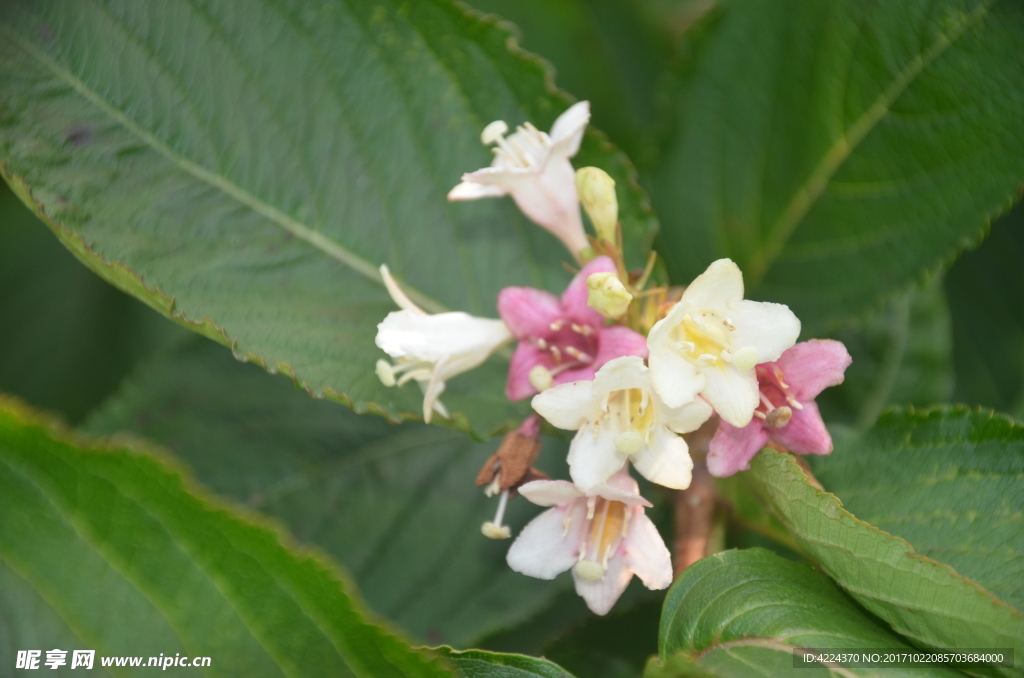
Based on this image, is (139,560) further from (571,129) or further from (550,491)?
(571,129)

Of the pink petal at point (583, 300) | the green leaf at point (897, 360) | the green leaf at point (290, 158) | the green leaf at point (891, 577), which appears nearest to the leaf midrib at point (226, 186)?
the green leaf at point (290, 158)

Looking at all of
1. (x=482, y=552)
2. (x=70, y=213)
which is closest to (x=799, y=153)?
(x=482, y=552)

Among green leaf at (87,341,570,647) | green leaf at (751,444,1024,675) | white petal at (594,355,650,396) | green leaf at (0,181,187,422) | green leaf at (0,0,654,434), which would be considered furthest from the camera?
green leaf at (0,181,187,422)

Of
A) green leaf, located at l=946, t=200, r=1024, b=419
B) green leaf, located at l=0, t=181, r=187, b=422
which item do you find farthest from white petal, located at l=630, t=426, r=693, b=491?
green leaf, located at l=0, t=181, r=187, b=422

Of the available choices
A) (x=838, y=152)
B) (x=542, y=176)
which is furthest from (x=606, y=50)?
(x=542, y=176)

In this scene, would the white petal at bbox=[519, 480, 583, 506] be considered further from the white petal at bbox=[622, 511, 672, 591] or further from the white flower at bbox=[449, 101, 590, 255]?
the white flower at bbox=[449, 101, 590, 255]

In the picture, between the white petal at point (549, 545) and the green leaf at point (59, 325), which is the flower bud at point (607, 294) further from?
the green leaf at point (59, 325)

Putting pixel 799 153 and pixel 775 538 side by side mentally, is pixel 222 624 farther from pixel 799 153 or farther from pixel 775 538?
pixel 799 153
